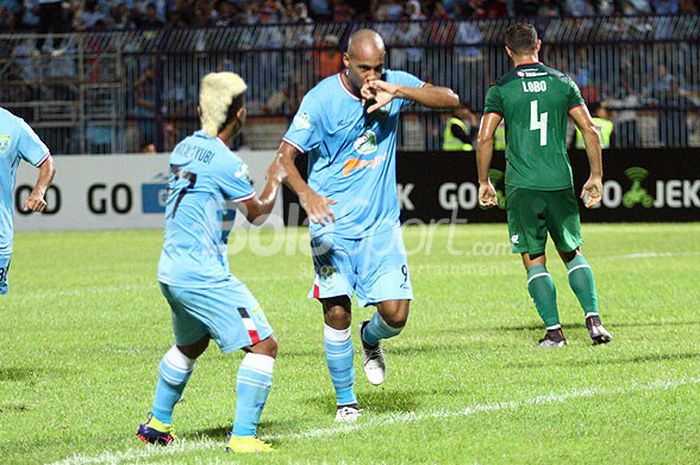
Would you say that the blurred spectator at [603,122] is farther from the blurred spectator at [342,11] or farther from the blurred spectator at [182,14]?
the blurred spectator at [182,14]

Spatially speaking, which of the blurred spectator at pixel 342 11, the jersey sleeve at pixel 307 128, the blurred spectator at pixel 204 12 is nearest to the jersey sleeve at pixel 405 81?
the jersey sleeve at pixel 307 128

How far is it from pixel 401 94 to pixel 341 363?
1.44m

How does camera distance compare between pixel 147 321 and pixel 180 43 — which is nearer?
pixel 147 321

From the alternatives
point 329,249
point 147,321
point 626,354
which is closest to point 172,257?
point 329,249

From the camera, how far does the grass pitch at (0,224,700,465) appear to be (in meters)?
6.24

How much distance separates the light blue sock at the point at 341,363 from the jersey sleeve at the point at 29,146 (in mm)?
2532

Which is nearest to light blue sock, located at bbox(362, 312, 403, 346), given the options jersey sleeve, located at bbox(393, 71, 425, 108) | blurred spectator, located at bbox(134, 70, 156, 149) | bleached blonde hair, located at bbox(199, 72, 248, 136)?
jersey sleeve, located at bbox(393, 71, 425, 108)

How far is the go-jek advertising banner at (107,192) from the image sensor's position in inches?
952

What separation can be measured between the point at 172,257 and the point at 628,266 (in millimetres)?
10679

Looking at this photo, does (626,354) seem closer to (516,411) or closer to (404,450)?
(516,411)

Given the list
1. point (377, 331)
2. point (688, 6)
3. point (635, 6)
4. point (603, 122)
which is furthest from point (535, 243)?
point (635, 6)

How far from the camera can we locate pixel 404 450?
6125 mm

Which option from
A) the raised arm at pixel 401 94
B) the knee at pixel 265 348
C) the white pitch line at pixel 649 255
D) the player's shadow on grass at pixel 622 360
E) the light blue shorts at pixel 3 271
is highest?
the raised arm at pixel 401 94

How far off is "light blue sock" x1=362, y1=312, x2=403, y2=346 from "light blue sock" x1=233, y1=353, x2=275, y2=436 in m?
1.36
